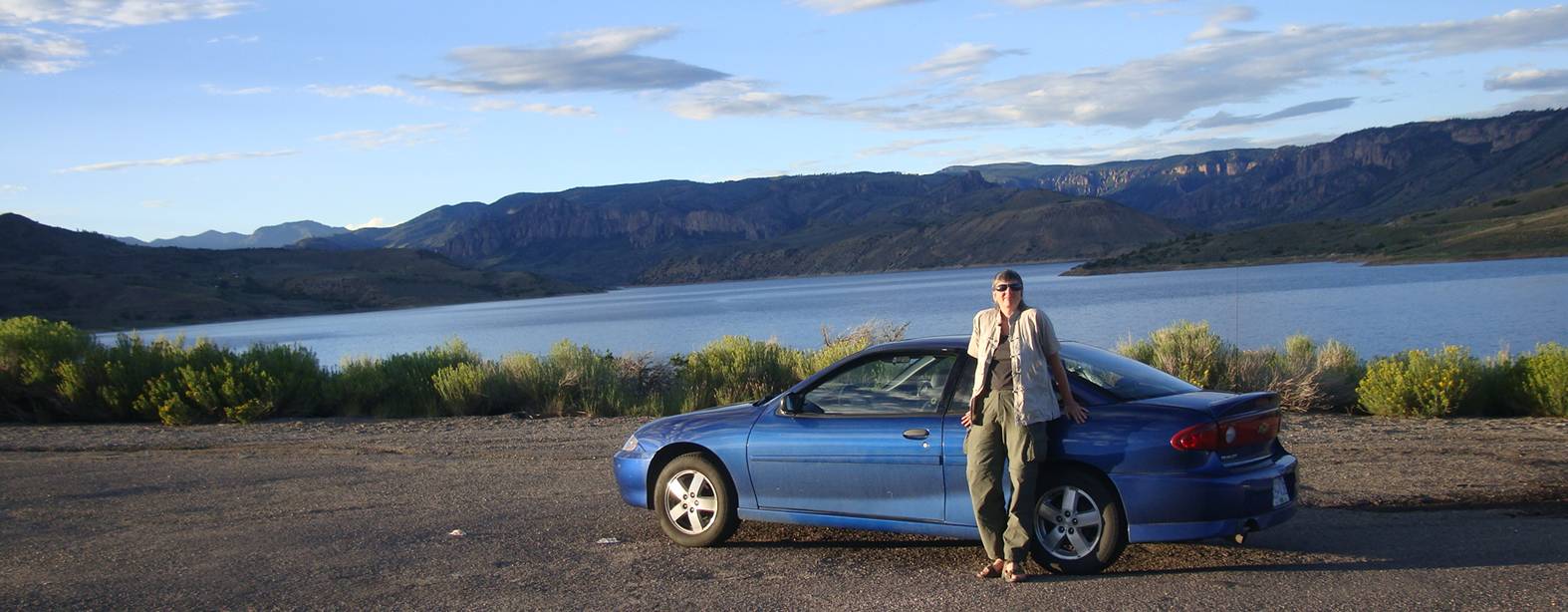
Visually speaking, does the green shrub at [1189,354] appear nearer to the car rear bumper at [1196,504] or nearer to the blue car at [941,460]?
the blue car at [941,460]

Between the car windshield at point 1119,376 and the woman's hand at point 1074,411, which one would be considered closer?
the woman's hand at point 1074,411

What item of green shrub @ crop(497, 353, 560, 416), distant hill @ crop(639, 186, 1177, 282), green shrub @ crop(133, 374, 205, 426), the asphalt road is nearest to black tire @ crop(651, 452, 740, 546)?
the asphalt road

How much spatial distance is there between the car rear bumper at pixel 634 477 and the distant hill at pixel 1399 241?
82.8 meters

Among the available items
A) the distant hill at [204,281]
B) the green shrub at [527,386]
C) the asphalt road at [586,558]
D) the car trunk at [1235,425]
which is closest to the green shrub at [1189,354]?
the asphalt road at [586,558]

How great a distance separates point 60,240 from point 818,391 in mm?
122890

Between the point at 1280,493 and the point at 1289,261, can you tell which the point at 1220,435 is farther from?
the point at 1289,261

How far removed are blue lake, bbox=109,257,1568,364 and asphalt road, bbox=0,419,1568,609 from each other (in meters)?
11.5

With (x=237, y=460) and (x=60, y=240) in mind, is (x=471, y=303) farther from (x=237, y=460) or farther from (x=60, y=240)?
(x=237, y=460)

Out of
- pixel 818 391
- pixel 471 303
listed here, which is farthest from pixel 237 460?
pixel 471 303

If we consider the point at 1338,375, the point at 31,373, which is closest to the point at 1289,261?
the point at 1338,375

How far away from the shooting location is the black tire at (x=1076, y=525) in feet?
20.8

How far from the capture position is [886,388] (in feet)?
23.4

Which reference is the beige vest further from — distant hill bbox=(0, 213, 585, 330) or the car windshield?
distant hill bbox=(0, 213, 585, 330)

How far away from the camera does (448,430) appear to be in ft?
50.4
